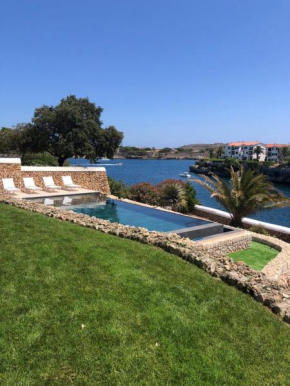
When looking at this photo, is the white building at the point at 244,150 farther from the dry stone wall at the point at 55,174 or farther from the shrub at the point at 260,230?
the shrub at the point at 260,230

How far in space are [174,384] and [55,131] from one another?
28.6 metres

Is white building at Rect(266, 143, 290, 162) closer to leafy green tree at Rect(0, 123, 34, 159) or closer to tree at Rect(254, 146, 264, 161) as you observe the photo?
tree at Rect(254, 146, 264, 161)

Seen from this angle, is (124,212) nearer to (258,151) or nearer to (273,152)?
(258,151)

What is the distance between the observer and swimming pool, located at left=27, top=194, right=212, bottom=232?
449 inches

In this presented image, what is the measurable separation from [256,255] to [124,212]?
630cm

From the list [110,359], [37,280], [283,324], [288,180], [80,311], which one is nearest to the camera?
[110,359]

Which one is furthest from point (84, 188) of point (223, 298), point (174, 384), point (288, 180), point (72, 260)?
point (288, 180)

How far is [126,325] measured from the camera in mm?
3734

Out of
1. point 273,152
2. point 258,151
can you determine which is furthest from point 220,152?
point 273,152

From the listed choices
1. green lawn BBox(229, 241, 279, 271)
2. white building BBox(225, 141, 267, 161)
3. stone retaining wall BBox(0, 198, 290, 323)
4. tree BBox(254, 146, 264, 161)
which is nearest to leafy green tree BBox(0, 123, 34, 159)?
Result: stone retaining wall BBox(0, 198, 290, 323)

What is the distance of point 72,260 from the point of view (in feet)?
17.9

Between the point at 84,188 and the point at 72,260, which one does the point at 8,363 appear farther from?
the point at 84,188

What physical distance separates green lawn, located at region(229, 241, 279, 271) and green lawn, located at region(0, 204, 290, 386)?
4489 millimetres

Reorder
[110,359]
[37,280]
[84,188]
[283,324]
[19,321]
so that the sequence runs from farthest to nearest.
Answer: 1. [84,188]
2. [37,280]
3. [283,324]
4. [19,321]
5. [110,359]
